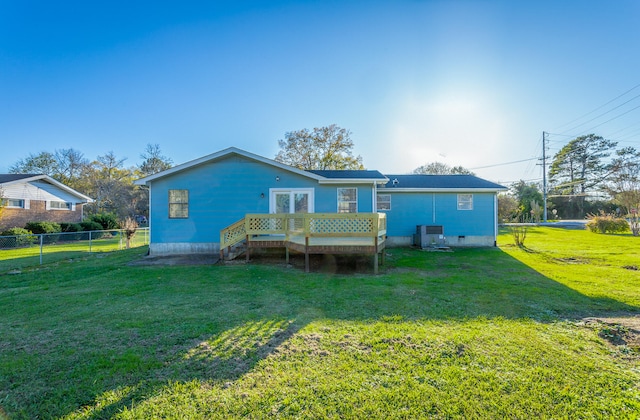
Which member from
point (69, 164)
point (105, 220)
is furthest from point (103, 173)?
point (105, 220)

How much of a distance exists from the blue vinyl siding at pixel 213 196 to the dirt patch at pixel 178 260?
70 cm

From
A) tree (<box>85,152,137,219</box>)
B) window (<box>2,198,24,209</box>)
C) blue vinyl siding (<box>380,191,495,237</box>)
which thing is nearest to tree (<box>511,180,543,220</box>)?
blue vinyl siding (<box>380,191,495,237</box>)

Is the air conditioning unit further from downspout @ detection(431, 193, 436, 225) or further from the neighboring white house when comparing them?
the neighboring white house

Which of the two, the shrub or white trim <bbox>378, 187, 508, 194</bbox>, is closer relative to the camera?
white trim <bbox>378, 187, 508, 194</bbox>

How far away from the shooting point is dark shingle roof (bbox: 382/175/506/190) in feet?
44.4

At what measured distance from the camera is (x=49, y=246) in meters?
14.5

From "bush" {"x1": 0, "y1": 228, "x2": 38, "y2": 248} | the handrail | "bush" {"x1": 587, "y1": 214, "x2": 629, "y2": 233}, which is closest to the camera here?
the handrail

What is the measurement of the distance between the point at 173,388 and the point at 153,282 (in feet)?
16.3

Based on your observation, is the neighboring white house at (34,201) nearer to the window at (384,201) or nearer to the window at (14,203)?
the window at (14,203)

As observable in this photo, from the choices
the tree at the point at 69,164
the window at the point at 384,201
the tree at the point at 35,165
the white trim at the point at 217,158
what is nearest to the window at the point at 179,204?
the white trim at the point at 217,158

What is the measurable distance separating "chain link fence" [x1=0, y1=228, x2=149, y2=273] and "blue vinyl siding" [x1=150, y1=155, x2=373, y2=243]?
2642 millimetres

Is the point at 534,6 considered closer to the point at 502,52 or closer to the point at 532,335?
the point at 502,52

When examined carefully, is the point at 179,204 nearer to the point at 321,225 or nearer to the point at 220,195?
the point at 220,195

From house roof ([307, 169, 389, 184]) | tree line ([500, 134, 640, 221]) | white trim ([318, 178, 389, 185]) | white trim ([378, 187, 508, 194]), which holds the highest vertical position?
tree line ([500, 134, 640, 221])
